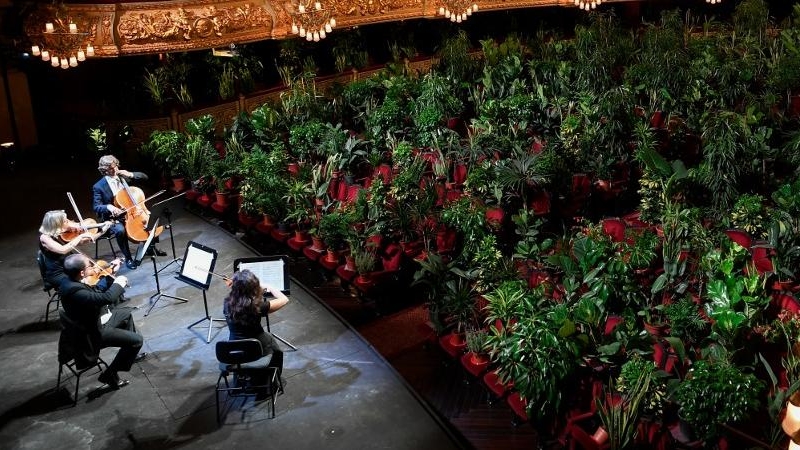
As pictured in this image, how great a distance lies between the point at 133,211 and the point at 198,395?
2623 mm

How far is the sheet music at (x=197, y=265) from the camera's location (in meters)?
5.78

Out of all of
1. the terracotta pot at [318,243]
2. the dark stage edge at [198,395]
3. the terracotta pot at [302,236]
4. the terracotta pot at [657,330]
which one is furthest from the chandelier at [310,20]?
the terracotta pot at [657,330]

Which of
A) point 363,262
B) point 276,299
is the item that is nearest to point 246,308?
point 276,299

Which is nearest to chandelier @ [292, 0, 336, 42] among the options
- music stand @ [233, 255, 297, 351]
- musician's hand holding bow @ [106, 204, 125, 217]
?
musician's hand holding bow @ [106, 204, 125, 217]

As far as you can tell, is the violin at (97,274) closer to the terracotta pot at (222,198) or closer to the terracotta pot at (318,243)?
the terracotta pot at (318,243)

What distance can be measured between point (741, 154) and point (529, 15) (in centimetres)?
→ 1077

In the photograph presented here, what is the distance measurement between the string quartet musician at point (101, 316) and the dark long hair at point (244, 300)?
891 millimetres

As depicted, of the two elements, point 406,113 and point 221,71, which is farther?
point 221,71

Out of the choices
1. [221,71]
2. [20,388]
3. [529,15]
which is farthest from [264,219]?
[529,15]

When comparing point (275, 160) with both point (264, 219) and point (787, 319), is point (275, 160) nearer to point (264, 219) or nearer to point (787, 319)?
point (264, 219)

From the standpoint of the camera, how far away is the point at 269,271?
5602mm

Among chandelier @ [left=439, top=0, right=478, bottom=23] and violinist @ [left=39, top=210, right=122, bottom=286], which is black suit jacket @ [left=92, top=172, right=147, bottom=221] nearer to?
violinist @ [left=39, top=210, right=122, bottom=286]

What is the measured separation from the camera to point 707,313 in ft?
17.0

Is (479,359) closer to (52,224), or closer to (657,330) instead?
(657,330)
